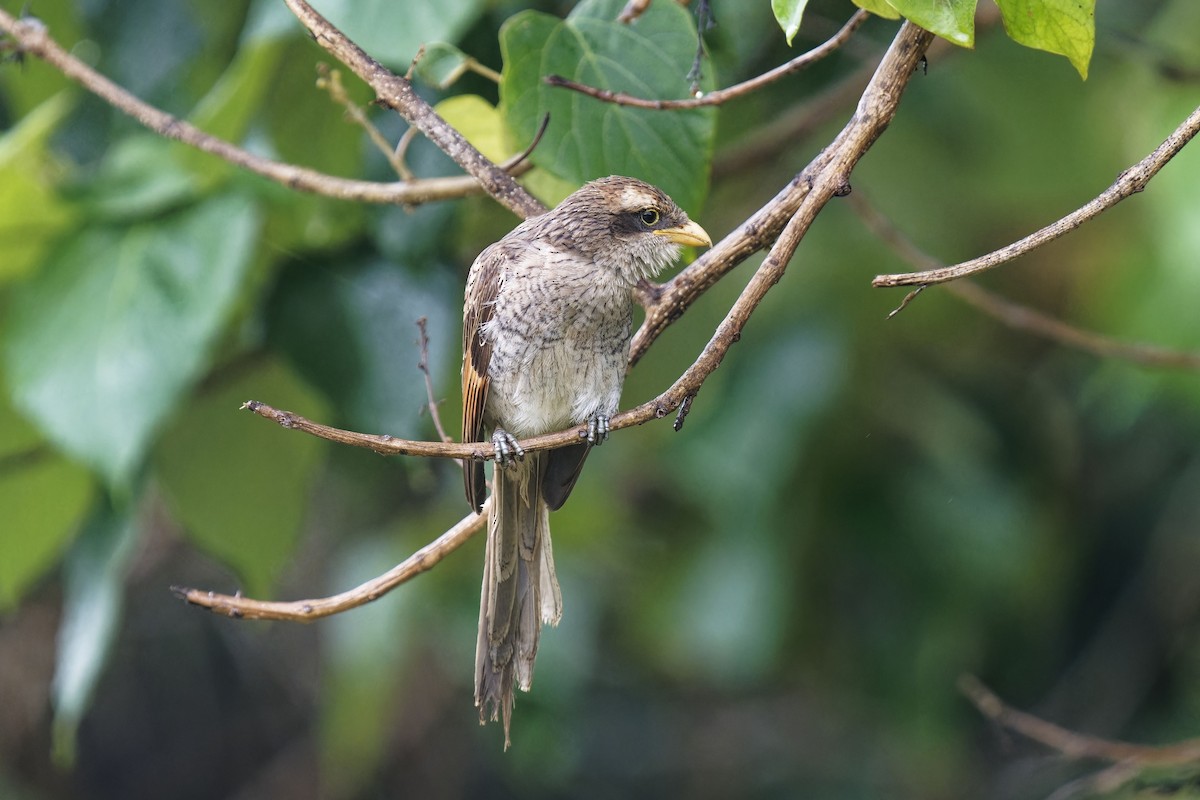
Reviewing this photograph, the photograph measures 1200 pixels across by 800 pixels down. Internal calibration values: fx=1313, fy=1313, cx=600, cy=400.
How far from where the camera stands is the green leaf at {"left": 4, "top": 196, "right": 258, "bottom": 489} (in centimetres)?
266

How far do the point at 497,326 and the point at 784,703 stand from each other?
364cm

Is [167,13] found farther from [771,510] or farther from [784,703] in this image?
[784,703]

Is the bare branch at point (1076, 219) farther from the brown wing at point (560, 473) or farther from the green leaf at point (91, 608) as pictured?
the green leaf at point (91, 608)

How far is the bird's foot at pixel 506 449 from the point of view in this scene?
1.88 metres

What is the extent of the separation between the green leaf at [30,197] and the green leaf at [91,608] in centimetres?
63

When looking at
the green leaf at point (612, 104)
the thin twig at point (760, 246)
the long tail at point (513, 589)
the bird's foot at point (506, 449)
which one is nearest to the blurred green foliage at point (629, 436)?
the green leaf at point (612, 104)

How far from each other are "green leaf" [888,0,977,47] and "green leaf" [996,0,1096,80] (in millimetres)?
116

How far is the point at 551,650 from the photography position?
13.6 feet

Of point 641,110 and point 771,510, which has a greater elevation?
point 641,110

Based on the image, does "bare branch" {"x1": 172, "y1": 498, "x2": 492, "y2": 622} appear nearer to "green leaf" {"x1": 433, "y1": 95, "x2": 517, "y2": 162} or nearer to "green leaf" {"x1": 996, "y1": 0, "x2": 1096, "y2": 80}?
"green leaf" {"x1": 433, "y1": 95, "x2": 517, "y2": 162}

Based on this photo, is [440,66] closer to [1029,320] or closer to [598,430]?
[598,430]

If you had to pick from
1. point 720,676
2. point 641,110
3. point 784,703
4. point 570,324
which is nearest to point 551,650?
point 720,676

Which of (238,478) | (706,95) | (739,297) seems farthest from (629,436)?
(739,297)

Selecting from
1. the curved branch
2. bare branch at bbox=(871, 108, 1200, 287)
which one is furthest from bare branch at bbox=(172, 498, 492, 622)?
bare branch at bbox=(871, 108, 1200, 287)
